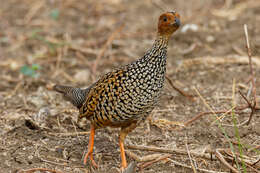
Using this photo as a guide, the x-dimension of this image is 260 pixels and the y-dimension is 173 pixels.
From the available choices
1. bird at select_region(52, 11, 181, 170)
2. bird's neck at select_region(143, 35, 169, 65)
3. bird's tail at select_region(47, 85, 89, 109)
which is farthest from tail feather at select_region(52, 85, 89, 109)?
bird's neck at select_region(143, 35, 169, 65)

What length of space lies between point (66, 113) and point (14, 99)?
3.19 feet

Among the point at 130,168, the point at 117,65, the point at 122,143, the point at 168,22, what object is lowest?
→ the point at 130,168

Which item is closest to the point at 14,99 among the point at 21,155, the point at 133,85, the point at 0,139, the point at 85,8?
the point at 0,139

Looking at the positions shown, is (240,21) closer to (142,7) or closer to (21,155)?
(142,7)

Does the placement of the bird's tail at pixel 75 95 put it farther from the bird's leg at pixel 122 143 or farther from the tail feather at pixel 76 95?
the bird's leg at pixel 122 143

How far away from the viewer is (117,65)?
21.7 ft

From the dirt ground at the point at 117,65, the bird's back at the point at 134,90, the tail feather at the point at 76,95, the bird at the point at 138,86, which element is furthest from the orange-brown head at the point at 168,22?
the tail feather at the point at 76,95

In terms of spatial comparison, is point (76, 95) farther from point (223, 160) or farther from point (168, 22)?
point (223, 160)

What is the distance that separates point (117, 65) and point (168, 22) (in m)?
3.22

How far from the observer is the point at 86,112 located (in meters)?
3.95

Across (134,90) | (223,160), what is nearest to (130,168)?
(134,90)

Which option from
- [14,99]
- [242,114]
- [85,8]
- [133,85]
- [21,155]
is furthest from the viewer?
[85,8]

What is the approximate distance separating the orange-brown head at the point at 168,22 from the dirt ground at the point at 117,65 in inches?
35.0

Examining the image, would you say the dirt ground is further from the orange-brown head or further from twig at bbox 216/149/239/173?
A: the orange-brown head
